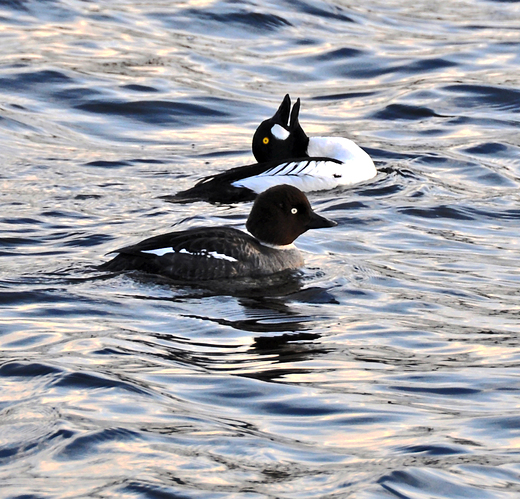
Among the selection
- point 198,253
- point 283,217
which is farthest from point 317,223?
point 198,253

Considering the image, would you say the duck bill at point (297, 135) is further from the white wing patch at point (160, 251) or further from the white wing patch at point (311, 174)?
the white wing patch at point (160, 251)

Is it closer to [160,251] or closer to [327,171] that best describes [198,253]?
[160,251]

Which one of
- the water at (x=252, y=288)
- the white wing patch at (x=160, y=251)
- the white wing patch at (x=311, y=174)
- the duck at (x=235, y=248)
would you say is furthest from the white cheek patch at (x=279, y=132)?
the white wing patch at (x=160, y=251)

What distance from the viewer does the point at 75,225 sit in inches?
384

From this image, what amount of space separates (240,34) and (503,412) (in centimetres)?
1365

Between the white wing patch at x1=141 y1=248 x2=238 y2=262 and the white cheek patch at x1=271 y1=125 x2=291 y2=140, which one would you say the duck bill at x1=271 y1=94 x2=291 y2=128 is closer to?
the white cheek patch at x1=271 y1=125 x2=291 y2=140

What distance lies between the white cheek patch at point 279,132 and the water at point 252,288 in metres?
0.73

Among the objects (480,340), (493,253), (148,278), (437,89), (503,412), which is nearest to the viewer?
(503,412)

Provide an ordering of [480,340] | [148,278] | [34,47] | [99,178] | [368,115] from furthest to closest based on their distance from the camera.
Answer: [34,47], [368,115], [99,178], [148,278], [480,340]

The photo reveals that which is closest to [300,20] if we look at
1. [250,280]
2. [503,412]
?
[250,280]

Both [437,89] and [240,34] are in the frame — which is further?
[240,34]

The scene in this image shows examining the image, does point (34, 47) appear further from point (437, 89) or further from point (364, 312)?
point (364, 312)

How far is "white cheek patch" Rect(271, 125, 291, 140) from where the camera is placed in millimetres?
12445

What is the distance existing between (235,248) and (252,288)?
0.34 meters
